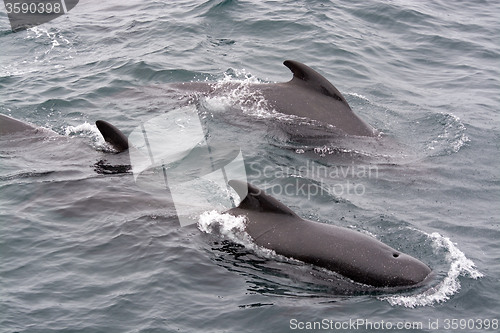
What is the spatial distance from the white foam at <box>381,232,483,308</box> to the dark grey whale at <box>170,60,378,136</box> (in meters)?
4.19

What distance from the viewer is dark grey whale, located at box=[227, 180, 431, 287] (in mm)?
7902

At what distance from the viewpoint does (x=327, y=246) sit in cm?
819

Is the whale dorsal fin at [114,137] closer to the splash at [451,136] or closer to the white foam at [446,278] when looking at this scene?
the white foam at [446,278]

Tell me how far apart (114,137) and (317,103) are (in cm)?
475

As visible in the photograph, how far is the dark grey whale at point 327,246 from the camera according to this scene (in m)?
7.90

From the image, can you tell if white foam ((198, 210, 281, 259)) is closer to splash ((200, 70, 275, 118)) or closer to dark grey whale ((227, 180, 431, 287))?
dark grey whale ((227, 180, 431, 287))

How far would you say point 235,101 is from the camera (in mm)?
14016

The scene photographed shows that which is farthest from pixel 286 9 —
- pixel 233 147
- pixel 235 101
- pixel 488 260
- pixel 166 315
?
pixel 166 315

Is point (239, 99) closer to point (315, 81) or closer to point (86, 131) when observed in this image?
point (315, 81)

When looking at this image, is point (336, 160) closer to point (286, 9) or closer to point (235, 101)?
point (235, 101)

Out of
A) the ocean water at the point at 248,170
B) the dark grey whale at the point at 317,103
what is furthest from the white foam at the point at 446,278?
the dark grey whale at the point at 317,103
